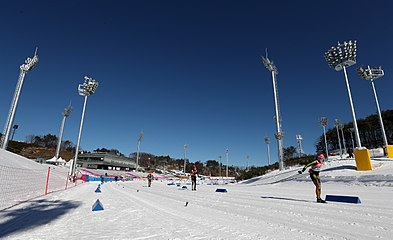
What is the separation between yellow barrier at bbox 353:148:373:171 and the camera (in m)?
18.8

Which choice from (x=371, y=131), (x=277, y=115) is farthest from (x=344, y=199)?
(x=371, y=131)

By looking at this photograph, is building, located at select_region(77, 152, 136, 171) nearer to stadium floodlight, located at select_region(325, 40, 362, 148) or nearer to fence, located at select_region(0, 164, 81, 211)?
fence, located at select_region(0, 164, 81, 211)

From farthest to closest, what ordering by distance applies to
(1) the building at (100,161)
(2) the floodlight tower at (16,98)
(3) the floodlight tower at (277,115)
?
(1) the building at (100,161), (2) the floodlight tower at (16,98), (3) the floodlight tower at (277,115)

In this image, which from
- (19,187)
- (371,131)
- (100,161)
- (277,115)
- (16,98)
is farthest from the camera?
(100,161)

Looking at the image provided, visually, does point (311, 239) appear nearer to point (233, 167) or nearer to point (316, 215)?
point (316, 215)

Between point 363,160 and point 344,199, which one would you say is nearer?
point 344,199

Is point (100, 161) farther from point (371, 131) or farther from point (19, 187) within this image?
point (371, 131)

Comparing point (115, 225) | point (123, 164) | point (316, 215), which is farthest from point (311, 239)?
point (123, 164)

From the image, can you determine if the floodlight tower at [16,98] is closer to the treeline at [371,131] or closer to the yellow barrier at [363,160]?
the yellow barrier at [363,160]

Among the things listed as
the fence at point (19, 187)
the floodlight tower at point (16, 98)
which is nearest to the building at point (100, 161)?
the floodlight tower at point (16, 98)

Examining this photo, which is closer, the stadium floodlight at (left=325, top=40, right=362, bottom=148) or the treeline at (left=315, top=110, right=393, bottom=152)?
the stadium floodlight at (left=325, top=40, right=362, bottom=148)

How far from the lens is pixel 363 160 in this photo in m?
19.2

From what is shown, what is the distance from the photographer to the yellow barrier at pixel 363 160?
18.8 m

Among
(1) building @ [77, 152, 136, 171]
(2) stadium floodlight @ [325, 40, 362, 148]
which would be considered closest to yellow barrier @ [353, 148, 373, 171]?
(2) stadium floodlight @ [325, 40, 362, 148]
